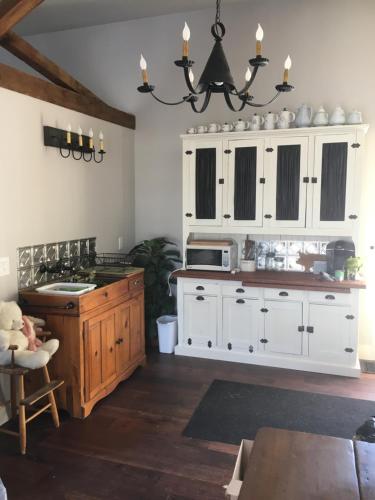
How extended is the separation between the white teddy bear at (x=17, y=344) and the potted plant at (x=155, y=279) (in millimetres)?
1719

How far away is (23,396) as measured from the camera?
2828 millimetres

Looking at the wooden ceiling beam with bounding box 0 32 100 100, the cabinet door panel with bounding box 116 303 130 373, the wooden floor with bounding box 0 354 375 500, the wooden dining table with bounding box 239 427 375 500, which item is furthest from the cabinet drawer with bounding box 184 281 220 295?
the wooden dining table with bounding box 239 427 375 500

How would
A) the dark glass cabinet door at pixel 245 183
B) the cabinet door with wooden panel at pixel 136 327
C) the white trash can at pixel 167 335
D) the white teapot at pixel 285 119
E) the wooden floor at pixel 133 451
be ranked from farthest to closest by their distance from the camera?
the white trash can at pixel 167 335, the dark glass cabinet door at pixel 245 183, the white teapot at pixel 285 119, the cabinet door with wooden panel at pixel 136 327, the wooden floor at pixel 133 451

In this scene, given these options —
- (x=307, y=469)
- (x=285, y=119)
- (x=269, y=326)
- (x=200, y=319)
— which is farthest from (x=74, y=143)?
(x=307, y=469)

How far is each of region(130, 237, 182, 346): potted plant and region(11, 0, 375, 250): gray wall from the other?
33 cm

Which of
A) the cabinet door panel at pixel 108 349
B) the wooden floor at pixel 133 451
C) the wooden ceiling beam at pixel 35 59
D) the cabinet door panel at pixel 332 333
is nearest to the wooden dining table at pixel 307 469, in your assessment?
the wooden floor at pixel 133 451

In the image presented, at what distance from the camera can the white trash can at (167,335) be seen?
4383 mm

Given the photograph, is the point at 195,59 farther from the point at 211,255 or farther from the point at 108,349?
the point at 108,349

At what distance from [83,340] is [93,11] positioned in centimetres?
326

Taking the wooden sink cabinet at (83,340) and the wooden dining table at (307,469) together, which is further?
the wooden sink cabinet at (83,340)

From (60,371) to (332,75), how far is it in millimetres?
3511

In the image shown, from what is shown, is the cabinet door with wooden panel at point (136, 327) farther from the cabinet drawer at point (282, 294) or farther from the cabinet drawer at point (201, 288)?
the cabinet drawer at point (282, 294)

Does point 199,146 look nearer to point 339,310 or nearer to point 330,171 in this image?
point 330,171

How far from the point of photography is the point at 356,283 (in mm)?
3695
